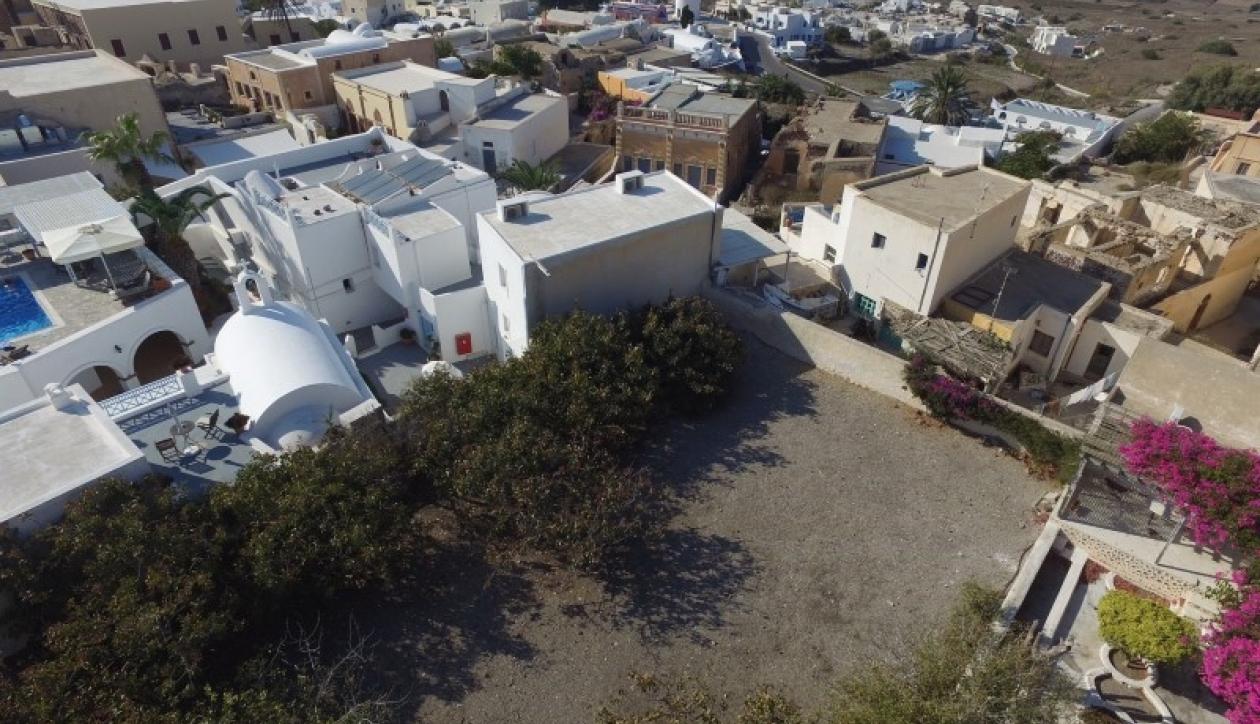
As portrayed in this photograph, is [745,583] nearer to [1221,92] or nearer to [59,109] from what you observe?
[59,109]

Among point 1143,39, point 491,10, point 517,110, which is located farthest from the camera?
point 1143,39

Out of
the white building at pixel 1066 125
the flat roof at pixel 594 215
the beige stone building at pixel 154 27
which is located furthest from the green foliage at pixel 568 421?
the beige stone building at pixel 154 27

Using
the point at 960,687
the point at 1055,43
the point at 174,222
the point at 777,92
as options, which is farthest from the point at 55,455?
the point at 1055,43

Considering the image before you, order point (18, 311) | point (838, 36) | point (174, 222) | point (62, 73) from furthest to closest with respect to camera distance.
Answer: point (838, 36), point (62, 73), point (174, 222), point (18, 311)

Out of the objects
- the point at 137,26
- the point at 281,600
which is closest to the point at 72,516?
the point at 281,600

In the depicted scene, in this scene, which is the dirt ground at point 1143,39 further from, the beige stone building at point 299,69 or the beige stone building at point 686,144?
the beige stone building at point 299,69

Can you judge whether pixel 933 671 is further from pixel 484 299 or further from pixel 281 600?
pixel 484 299
